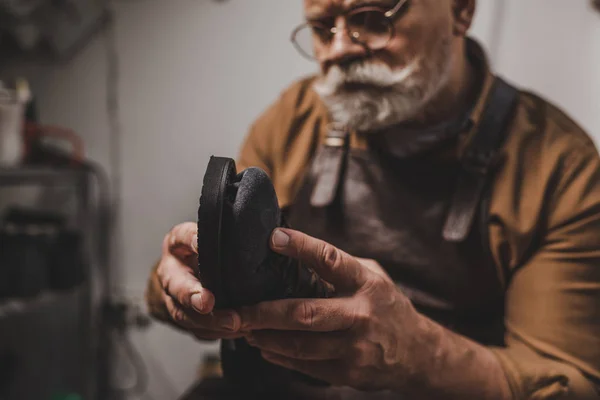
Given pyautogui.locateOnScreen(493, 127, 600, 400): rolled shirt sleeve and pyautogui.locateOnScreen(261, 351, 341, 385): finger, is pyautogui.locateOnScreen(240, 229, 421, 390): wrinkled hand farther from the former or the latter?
pyautogui.locateOnScreen(493, 127, 600, 400): rolled shirt sleeve

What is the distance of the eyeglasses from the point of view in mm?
585

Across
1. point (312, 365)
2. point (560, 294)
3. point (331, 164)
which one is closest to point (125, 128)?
point (331, 164)

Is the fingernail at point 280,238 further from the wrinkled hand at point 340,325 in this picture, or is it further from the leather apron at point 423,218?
the leather apron at point 423,218

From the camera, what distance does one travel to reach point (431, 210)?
2.56 feet

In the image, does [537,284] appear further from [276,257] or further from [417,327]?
[276,257]

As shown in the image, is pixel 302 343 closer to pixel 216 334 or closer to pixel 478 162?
pixel 216 334

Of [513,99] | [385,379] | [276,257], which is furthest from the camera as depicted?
[513,99]

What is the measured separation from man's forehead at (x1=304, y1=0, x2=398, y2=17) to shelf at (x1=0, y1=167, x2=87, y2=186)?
3.55ft

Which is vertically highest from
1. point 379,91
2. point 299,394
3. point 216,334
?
point 379,91

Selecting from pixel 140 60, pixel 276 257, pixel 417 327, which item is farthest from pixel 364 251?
pixel 140 60

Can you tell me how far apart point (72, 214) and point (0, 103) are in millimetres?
505

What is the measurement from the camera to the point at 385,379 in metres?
0.59

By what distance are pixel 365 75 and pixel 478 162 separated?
0.23 metres

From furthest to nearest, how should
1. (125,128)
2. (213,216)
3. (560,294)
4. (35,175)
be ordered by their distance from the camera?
(35,175)
(125,128)
(560,294)
(213,216)
